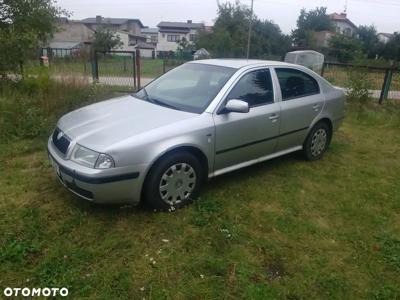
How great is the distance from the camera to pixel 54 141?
377cm

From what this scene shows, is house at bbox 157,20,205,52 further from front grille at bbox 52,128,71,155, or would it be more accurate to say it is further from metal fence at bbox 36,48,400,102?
front grille at bbox 52,128,71,155

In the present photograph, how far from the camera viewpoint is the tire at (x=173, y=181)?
11.2 feet

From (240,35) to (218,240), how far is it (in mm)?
43700

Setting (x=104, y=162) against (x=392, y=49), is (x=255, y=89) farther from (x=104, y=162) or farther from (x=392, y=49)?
(x=392, y=49)

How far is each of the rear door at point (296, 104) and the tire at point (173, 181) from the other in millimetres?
1438

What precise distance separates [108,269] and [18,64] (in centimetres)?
641

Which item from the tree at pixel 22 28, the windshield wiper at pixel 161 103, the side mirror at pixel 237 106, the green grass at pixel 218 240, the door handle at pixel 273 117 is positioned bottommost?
the green grass at pixel 218 240

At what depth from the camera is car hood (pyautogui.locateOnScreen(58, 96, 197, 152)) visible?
3.30 m

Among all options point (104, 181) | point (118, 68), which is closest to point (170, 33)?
point (118, 68)

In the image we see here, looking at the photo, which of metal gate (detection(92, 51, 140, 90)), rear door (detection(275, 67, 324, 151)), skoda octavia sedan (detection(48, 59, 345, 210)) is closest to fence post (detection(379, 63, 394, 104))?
skoda octavia sedan (detection(48, 59, 345, 210))

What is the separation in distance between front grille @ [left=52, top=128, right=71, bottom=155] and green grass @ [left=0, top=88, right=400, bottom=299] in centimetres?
61

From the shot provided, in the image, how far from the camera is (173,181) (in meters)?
3.58

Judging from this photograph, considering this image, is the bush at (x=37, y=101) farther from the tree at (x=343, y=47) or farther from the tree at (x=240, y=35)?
the tree at (x=343, y=47)

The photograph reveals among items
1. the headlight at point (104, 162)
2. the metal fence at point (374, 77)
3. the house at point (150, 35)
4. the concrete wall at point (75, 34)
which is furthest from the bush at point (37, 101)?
the house at point (150, 35)
